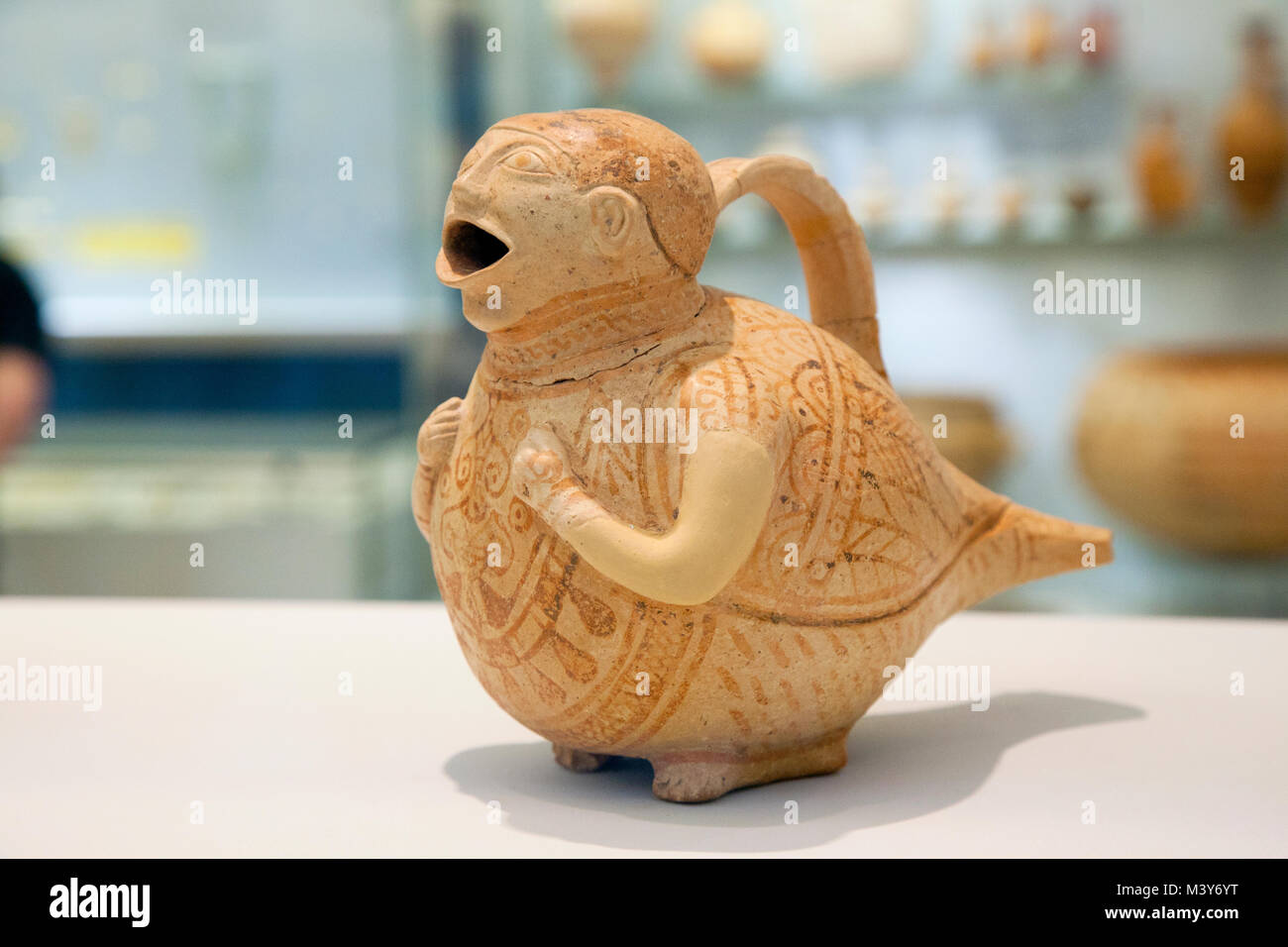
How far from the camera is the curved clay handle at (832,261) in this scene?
89.9 inches

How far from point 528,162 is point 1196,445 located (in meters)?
3.33

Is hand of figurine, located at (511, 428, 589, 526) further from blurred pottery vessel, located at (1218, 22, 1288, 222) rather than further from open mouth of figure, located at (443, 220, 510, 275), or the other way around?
blurred pottery vessel, located at (1218, 22, 1288, 222)

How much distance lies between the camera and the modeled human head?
1.83m

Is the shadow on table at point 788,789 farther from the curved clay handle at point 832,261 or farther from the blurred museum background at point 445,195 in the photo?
the blurred museum background at point 445,195

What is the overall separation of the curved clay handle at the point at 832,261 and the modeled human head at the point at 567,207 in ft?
1.33

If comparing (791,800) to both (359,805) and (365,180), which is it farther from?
(365,180)

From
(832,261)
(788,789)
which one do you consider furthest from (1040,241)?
(788,789)

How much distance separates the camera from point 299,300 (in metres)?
5.19

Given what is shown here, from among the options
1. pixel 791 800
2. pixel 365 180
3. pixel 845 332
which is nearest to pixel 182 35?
pixel 365 180

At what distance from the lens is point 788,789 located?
2078 millimetres

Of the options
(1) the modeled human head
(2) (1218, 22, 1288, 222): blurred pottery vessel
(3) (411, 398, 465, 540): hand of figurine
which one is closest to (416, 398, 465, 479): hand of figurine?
(3) (411, 398, 465, 540): hand of figurine

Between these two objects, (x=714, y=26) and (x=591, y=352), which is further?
(x=714, y=26)

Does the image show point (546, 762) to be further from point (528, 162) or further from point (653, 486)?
point (528, 162)

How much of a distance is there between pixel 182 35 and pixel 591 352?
416 centimetres
